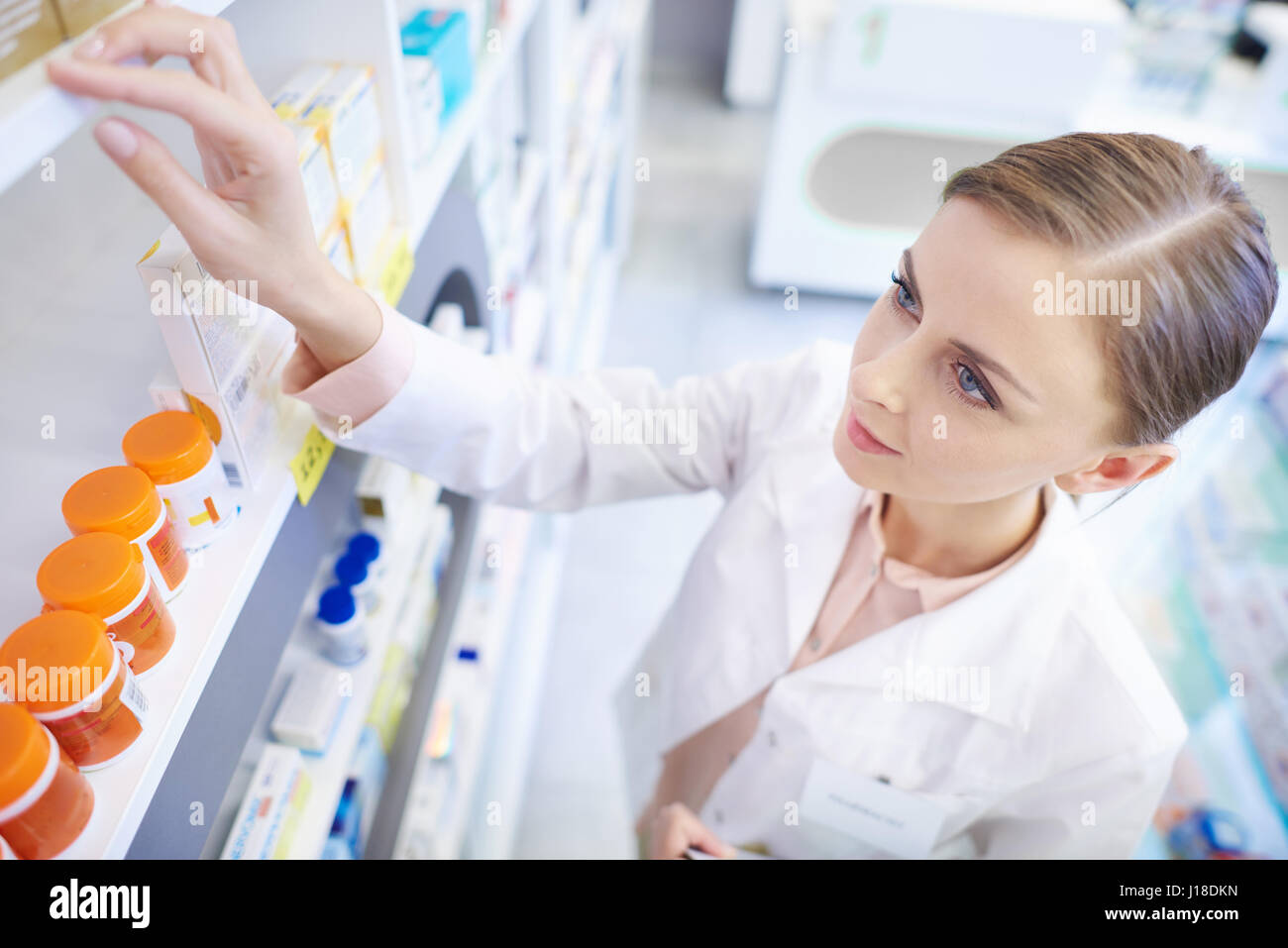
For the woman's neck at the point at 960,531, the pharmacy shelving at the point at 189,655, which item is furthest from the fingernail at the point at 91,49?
the woman's neck at the point at 960,531

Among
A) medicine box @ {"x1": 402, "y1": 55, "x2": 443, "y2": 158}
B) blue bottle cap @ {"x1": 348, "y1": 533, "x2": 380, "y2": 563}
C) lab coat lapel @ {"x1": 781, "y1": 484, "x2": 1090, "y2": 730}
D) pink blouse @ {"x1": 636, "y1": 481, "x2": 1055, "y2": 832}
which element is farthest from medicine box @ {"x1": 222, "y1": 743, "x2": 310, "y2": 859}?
medicine box @ {"x1": 402, "y1": 55, "x2": 443, "y2": 158}

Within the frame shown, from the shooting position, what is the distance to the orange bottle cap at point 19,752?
51 cm

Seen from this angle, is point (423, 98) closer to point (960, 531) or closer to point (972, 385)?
point (972, 385)

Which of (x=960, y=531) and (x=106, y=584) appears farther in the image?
(x=960, y=531)

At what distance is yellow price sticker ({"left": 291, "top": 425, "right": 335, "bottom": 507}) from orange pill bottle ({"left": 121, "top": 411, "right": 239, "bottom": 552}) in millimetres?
103

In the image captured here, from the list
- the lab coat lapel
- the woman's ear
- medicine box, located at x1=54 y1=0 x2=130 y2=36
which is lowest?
the lab coat lapel

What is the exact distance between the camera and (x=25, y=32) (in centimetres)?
45

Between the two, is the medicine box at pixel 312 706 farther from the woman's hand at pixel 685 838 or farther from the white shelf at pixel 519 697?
the white shelf at pixel 519 697

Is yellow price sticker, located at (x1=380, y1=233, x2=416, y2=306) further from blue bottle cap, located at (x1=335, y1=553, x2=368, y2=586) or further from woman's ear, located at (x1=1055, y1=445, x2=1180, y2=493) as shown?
woman's ear, located at (x1=1055, y1=445, x2=1180, y2=493)

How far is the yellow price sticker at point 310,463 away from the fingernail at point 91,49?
0.44 meters

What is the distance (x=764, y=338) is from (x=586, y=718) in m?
2.10

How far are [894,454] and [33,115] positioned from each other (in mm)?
774

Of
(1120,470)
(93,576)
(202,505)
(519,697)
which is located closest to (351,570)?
(202,505)

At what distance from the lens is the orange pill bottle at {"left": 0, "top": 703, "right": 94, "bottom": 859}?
513mm
